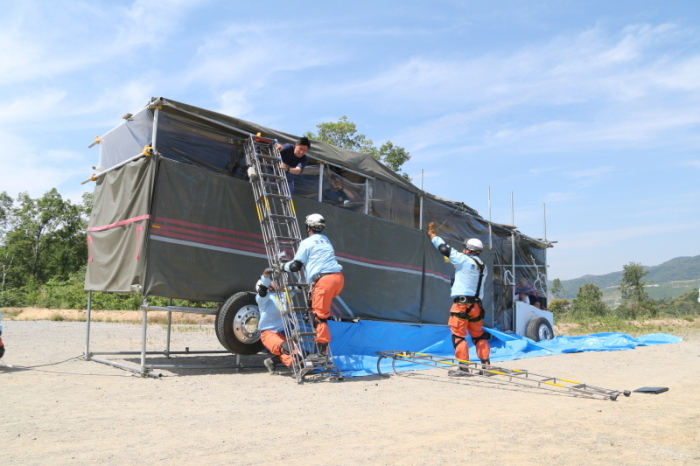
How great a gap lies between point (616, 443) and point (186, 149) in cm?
636

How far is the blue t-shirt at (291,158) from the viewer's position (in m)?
8.32

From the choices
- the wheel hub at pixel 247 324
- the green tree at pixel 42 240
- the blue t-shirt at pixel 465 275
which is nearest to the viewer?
the wheel hub at pixel 247 324

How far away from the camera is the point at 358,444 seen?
379cm

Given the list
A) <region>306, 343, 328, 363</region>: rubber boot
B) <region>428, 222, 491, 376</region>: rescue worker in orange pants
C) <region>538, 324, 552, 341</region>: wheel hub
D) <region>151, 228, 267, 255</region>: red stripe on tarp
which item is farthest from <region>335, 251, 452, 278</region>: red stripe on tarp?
<region>538, 324, 552, 341</region>: wheel hub

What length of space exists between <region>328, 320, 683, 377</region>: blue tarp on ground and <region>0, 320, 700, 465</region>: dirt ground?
111 centimetres

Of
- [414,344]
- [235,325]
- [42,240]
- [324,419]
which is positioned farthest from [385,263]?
[42,240]

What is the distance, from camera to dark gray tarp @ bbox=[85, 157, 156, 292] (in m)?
7.04

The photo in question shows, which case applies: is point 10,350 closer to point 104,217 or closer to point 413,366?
point 104,217

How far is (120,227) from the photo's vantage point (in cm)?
759

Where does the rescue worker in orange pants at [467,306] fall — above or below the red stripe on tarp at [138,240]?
below

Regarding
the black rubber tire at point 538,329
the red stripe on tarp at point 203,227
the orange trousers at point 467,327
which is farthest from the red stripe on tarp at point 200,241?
the black rubber tire at point 538,329

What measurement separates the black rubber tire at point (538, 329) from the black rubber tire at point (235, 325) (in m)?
8.79

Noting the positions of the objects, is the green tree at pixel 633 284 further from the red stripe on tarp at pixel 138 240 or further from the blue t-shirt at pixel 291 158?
the red stripe on tarp at pixel 138 240

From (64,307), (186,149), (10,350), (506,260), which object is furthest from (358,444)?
(64,307)
